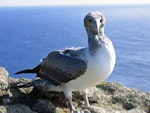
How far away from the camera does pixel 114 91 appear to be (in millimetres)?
10797

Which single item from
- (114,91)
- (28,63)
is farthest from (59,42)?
(114,91)

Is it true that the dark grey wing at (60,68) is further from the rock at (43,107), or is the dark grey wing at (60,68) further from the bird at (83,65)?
the rock at (43,107)

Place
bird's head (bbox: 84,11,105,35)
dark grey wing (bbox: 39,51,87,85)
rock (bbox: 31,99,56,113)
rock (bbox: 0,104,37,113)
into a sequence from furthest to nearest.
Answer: bird's head (bbox: 84,11,105,35), dark grey wing (bbox: 39,51,87,85), rock (bbox: 31,99,56,113), rock (bbox: 0,104,37,113)

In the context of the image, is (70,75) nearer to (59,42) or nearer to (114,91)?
(114,91)

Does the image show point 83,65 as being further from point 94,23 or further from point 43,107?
point 43,107

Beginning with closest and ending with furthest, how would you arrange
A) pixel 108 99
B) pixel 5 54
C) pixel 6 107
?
pixel 6 107 → pixel 108 99 → pixel 5 54

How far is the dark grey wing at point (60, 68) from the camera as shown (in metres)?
9.24

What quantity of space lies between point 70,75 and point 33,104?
1.29 m

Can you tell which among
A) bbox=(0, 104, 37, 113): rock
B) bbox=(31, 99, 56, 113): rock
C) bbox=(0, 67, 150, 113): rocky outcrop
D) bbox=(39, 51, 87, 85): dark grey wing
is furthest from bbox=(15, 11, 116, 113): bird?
bbox=(0, 104, 37, 113): rock

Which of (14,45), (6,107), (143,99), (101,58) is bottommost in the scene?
(14,45)

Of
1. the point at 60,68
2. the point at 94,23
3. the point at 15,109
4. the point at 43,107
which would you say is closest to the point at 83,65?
the point at 60,68

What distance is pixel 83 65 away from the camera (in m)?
9.14

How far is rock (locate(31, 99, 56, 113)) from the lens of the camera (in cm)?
905

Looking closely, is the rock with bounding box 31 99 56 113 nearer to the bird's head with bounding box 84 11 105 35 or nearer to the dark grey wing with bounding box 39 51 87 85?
the dark grey wing with bounding box 39 51 87 85
